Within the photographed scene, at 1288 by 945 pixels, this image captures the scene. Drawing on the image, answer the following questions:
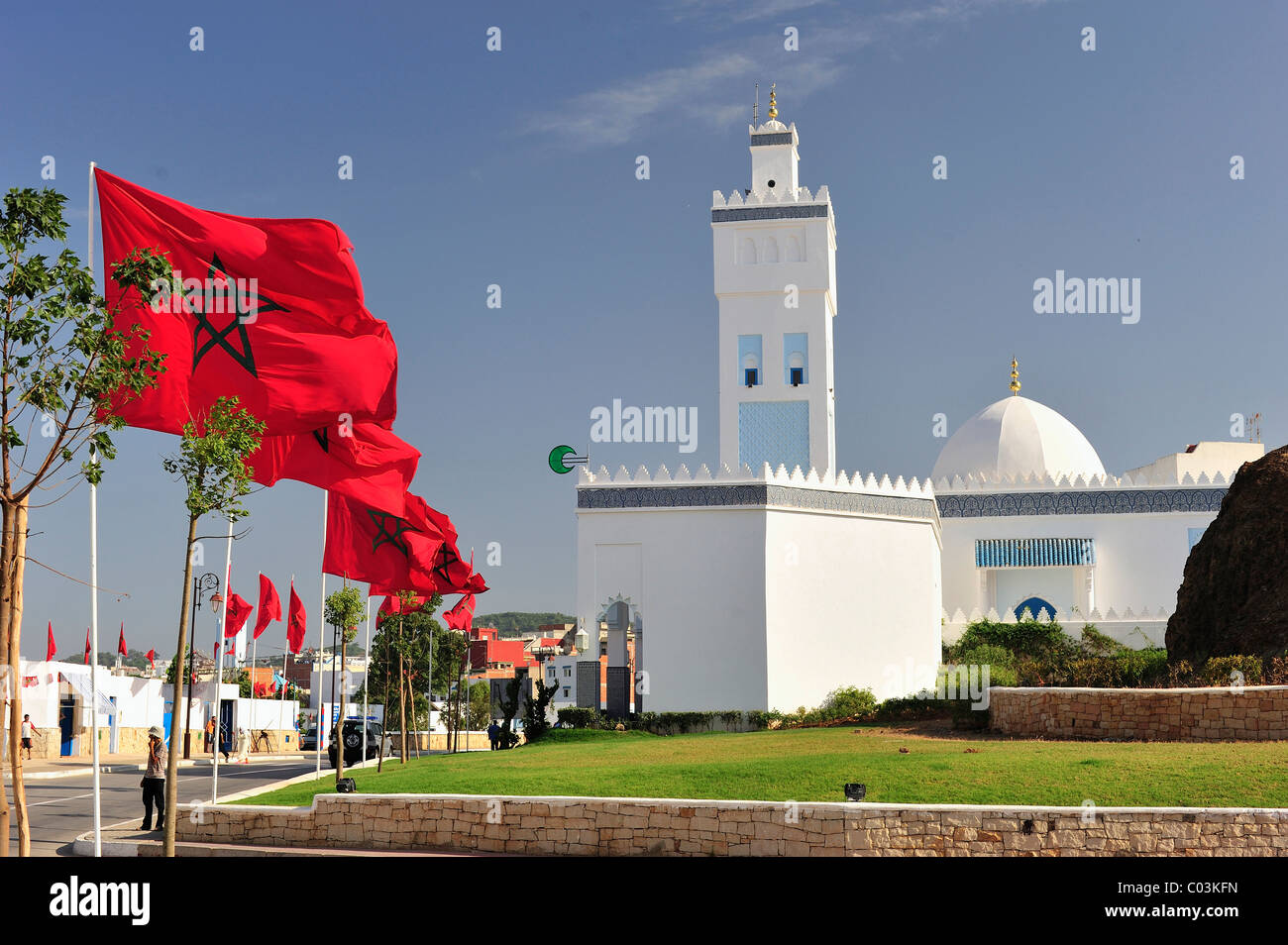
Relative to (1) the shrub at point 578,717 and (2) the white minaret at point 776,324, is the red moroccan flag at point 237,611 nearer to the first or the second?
(1) the shrub at point 578,717

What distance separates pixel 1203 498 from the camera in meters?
36.5

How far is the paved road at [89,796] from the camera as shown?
1496 centimetres

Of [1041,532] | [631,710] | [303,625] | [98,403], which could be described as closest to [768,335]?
[1041,532]

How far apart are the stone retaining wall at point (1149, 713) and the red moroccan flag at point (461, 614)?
17.4m

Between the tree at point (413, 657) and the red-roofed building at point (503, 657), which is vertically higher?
the tree at point (413, 657)

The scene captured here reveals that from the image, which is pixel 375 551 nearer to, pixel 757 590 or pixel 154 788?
pixel 154 788

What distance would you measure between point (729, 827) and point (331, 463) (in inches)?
212

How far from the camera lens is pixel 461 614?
33.0 m

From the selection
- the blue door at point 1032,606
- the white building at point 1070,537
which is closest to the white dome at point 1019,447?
the white building at point 1070,537

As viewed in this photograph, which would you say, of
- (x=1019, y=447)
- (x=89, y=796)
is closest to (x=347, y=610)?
(x=89, y=796)
